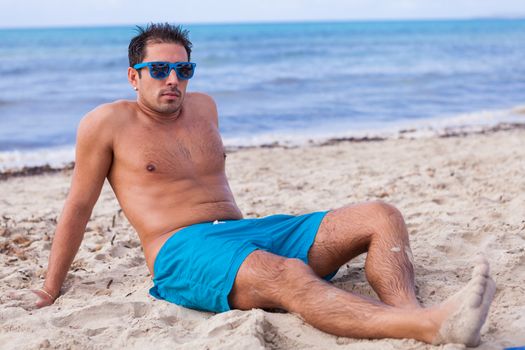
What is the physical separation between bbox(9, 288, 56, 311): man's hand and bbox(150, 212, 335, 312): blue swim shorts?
0.56m

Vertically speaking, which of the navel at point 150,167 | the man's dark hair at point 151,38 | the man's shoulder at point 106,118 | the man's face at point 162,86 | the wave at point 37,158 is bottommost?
the wave at point 37,158

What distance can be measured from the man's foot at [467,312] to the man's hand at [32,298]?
6.51 feet

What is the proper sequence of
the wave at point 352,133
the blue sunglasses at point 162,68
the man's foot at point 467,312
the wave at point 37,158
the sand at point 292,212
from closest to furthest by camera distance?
the man's foot at point 467,312, the sand at point 292,212, the blue sunglasses at point 162,68, the wave at point 37,158, the wave at point 352,133

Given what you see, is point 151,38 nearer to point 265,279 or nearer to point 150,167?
point 150,167

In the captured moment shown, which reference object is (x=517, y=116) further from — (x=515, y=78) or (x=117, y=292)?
(x=117, y=292)

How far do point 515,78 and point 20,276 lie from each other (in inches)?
696

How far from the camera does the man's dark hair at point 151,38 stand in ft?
11.1

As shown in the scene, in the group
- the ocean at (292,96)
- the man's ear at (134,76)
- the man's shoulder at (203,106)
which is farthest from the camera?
the ocean at (292,96)

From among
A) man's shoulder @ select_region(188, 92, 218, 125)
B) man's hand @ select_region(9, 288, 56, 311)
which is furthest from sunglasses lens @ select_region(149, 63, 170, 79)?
man's hand @ select_region(9, 288, 56, 311)

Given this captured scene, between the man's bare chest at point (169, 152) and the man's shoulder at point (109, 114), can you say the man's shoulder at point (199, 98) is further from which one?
the man's shoulder at point (109, 114)

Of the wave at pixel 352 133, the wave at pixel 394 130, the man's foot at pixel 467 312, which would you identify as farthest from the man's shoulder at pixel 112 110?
the wave at pixel 394 130

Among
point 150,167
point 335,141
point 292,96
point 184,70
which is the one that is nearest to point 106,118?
point 150,167

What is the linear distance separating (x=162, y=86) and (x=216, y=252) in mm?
971

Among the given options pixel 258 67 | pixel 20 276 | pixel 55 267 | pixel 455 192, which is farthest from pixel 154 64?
pixel 258 67
